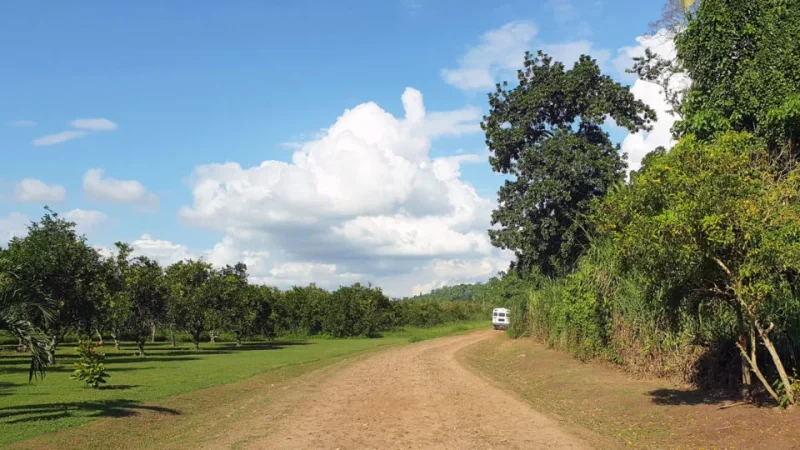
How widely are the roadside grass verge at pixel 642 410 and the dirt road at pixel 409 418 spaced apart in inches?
48.5

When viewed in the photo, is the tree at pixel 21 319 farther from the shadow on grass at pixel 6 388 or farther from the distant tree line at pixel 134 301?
the shadow on grass at pixel 6 388

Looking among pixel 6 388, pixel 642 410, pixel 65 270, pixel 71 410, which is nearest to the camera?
pixel 642 410

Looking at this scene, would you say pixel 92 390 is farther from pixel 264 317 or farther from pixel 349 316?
pixel 349 316

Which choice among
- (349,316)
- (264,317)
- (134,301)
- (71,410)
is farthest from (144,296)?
(349,316)

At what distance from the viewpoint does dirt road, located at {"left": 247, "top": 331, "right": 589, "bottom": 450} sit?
1131cm

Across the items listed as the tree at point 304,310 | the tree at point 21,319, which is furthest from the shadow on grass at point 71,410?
the tree at point 304,310

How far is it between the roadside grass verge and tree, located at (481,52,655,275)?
35.6ft

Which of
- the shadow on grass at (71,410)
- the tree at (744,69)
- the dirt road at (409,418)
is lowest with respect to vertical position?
the shadow on grass at (71,410)

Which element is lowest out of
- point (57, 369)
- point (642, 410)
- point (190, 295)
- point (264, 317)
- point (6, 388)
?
point (57, 369)

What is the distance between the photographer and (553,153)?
34000mm

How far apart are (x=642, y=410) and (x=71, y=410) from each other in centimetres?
1392

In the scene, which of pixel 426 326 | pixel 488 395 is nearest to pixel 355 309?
pixel 426 326

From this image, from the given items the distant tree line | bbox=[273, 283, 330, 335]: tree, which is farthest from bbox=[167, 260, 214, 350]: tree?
bbox=[273, 283, 330, 335]: tree

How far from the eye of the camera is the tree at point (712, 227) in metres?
10.6
